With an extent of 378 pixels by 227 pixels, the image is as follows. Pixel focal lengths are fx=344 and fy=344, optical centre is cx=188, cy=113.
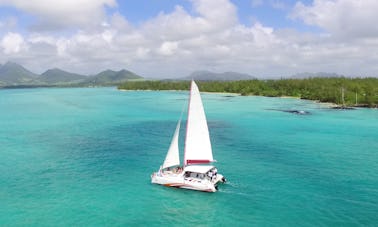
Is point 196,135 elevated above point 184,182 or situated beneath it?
elevated above

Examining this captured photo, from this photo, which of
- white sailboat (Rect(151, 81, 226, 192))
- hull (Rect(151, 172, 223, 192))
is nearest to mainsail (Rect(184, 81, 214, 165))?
white sailboat (Rect(151, 81, 226, 192))

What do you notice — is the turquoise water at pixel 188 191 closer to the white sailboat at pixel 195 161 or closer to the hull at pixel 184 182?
the hull at pixel 184 182

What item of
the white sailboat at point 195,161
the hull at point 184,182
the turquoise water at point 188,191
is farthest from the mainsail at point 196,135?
the turquoise water at point 188,191

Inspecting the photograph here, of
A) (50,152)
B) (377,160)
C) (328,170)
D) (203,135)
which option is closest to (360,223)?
(328,170)

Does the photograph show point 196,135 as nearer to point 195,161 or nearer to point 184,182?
point 195,161

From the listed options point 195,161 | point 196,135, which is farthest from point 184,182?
point 196,135

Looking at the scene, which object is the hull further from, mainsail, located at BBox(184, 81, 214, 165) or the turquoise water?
mainsail, located at BBox(184, 81, 214, 165)
